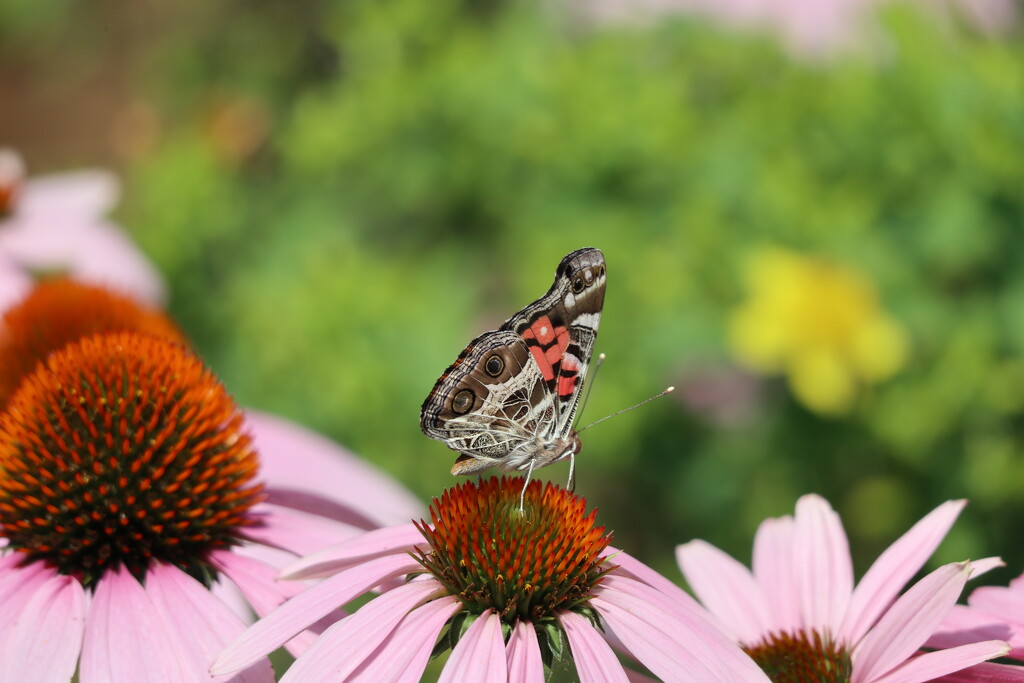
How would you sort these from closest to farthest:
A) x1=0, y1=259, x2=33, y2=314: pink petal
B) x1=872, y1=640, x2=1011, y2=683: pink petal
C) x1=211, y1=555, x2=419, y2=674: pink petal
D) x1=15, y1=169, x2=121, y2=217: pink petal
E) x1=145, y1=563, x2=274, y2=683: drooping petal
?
x1=872, y1=640, x2=1011, y2=683: pink petal
x1=211, y1=555, x2=419, y2=674: pink petal
x1=145, y1=563, x2=274, y2=683: drooping petal
x1=0, y1=259, x2=33, y2=314: pink petal
x1=15, y1=169, x2=121, y2=217: pink petal

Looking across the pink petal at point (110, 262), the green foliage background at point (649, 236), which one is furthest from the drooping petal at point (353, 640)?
the green foliage background at point (649, 236)

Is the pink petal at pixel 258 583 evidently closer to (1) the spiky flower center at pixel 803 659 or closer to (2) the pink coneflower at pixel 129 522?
(2) the pink coneflower at pixel 129 522

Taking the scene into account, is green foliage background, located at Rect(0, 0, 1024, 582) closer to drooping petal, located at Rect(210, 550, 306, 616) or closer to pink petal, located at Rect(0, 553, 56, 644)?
drooping petal, located at Rect(210, 550, 306, 616)

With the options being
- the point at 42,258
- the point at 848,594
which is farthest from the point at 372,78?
the point at 848,594

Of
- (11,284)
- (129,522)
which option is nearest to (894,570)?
(129,522)

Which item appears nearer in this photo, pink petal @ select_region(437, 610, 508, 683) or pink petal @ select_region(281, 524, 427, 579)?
pink petal @ select_region(437, 610, 508, 683)

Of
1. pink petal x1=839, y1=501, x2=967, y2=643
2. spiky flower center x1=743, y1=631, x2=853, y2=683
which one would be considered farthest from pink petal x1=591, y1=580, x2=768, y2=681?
pink petal x1=839, y1=501, x2=967, y2=643

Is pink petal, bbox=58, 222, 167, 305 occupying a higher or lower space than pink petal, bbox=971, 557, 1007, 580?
higher

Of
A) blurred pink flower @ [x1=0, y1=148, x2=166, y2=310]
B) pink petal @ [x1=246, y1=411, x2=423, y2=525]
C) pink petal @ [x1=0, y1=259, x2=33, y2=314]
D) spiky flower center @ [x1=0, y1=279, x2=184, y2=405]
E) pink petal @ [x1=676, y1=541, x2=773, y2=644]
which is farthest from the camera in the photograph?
blurred pink flower @ [x1=0, y1=148, x2=166, y2=310]
